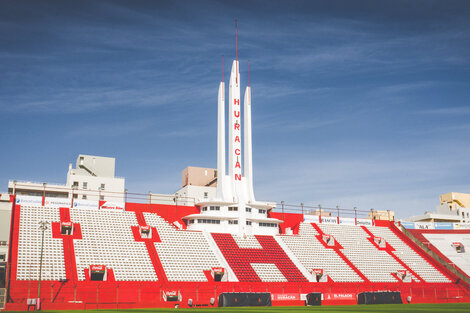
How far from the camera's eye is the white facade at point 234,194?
72562 millimetres

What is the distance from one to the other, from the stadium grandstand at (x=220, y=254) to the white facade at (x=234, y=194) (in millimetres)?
165

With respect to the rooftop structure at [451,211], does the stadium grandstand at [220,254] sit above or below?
below

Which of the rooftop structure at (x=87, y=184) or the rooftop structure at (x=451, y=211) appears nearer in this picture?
the rooftop structure at (x=87, y=184)

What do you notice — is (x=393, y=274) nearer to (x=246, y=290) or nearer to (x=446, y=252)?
(x=446, y=252)

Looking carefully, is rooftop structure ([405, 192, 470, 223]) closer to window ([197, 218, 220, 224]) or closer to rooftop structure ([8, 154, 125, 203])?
window ([197, 218, 220, 224])

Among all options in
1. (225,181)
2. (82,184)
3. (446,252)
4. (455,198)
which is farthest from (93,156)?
(455,198)

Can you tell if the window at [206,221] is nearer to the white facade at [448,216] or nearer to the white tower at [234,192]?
the white tower at [234,192]

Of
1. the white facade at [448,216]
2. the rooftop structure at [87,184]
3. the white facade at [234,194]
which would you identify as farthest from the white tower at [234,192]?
the white facade at [448,216]

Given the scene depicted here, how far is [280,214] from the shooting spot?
8144 cm

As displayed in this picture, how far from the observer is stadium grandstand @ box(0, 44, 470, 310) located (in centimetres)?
5259

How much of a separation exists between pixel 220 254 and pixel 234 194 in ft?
35.2

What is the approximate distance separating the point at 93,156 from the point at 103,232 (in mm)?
39664

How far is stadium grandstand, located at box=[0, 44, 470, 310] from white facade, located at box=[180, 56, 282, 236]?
165mm

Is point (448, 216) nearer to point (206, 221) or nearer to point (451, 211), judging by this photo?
point (451, 211)
